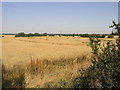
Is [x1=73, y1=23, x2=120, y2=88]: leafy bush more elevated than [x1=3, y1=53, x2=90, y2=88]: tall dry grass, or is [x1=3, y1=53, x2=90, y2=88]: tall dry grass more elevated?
[x1=73, y1=23, x2=120, y2=88]: leafy bush

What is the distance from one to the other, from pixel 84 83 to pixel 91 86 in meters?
0.28

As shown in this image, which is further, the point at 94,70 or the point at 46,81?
the point at 46,81

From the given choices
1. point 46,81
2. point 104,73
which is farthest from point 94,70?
point 46,81

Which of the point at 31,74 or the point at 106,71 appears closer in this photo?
the point at 106,71

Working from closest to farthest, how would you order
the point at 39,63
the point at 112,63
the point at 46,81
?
the point at 112,63 → the point at 46,81 → the point at 39,63

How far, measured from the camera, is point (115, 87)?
3.40 metres

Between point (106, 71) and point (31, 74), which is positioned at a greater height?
point (106, 71)

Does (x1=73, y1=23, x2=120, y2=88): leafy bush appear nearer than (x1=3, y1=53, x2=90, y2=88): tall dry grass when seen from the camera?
Yes

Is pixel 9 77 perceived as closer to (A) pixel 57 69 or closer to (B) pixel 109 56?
(A) pixel 57 69

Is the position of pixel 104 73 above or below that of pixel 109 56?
below

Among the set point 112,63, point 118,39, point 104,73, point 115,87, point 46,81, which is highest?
point 118,39

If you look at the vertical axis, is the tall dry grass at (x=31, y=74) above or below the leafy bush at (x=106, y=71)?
below

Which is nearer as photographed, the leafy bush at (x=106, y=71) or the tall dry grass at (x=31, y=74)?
the leafy bush at (x=106, y=71)

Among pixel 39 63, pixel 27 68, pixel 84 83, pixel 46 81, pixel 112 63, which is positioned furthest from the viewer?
pixel 39 63
